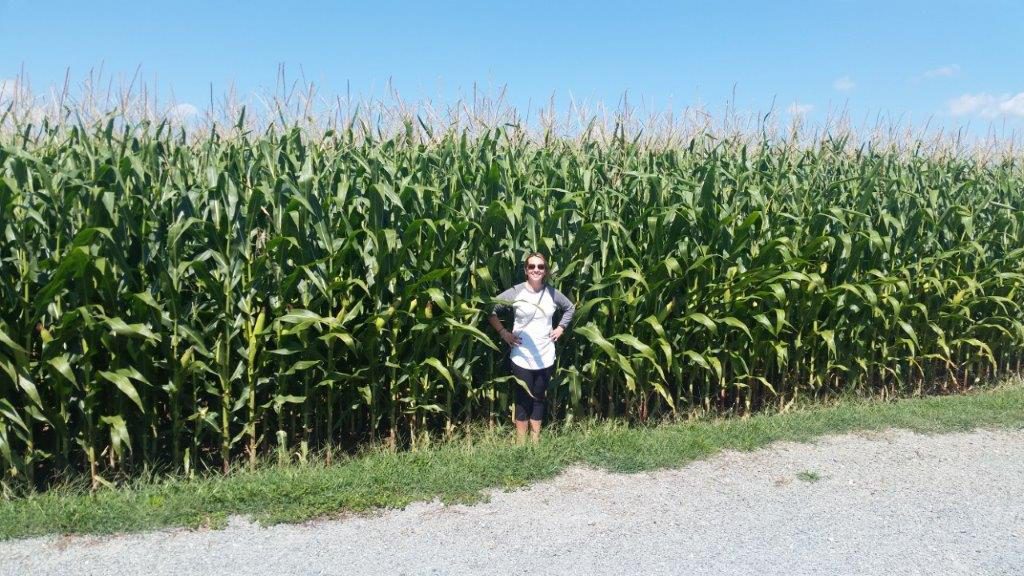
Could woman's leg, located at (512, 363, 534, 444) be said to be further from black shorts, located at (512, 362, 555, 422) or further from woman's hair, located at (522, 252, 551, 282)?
woman's hair, located at (522, 252, 551, 282)

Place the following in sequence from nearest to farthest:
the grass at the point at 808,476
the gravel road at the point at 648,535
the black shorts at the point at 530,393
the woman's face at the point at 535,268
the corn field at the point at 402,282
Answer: the gravel road at the point at 648,535
the corn field at the point at 402,282
the grass at the point at 808,476
the woman's face at the point at 535,268
the black shorts at the point at 530,393

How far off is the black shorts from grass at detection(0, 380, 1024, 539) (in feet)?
0.73

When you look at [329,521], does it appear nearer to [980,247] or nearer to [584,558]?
[584,558]

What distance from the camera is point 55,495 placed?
4812 millimetres

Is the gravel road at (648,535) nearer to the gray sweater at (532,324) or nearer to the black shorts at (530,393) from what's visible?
the black shorts at (530,393)

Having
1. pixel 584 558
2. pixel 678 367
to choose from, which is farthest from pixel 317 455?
pixel 678 367

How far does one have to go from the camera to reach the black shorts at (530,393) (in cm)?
604

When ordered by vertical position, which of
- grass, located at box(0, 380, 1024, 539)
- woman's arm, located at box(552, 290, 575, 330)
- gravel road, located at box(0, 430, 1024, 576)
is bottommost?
gravel road, located at box(0, 430, 1024, 576)

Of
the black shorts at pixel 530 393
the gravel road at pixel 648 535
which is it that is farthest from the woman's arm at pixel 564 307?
the gravel road at pixel 648 535

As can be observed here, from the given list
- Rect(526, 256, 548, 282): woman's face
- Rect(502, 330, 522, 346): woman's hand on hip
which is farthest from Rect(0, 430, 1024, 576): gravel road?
Rect(526, 256, 548, 282): woman's face

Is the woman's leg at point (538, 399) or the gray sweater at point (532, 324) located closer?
the gray sweater at point (532, 324)

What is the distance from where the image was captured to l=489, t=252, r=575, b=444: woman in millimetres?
5934

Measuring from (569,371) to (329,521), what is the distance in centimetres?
244

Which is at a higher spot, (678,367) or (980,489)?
(678,367)
